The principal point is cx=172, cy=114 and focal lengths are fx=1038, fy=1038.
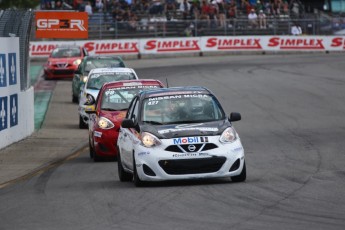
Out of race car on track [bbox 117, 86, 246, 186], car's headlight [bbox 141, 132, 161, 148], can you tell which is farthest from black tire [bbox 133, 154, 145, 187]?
car's headlight [bbox 141, 132, 161, 148]

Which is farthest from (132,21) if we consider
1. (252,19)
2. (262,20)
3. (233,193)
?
(233,193)

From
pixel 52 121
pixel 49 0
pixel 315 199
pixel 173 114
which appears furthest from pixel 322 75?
pixel 315 199

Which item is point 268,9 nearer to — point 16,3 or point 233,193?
point 16,3

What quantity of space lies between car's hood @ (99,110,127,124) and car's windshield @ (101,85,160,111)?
11.9 inches

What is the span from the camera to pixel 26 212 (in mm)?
11953

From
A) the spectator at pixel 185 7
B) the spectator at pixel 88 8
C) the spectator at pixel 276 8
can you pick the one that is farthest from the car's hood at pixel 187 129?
the spectator at pixel 276 8

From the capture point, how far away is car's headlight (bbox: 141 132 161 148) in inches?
544

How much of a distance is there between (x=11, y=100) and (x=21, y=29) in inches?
94.2

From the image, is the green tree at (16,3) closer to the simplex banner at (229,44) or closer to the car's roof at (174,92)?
the simplex banner at (229,44)

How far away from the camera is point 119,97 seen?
19625 mm

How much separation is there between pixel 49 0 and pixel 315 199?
46.8 m

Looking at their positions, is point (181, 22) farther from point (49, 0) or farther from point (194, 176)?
point (194, 176)

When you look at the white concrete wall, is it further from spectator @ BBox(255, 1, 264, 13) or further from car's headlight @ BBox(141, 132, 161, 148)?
spectator @ BBox(255, 1, 264, 13)

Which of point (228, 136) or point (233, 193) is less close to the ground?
point (228, 136)
